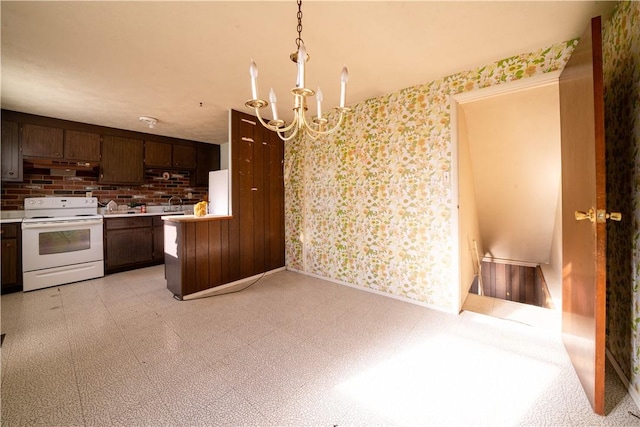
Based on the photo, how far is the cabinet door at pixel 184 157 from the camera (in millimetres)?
4664

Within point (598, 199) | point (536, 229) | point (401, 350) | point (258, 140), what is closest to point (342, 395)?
point (401, 350)

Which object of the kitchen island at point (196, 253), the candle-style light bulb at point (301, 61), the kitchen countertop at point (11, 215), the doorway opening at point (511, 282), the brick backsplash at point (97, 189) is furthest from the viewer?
the doorway opening at point (511, 282)

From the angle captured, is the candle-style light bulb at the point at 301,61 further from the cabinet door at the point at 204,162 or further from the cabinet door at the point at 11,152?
the cabinet door at the point at 204,162

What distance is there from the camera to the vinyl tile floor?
129cm

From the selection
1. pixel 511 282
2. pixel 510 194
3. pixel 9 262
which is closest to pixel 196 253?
pixel 9 262

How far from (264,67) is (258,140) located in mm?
1378

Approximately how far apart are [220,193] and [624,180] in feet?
12.6

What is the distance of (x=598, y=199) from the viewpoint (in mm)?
1263

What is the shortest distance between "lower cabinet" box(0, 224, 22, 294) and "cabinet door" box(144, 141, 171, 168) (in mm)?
1820

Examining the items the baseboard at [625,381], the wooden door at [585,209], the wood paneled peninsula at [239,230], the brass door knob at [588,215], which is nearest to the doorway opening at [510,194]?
the wooden door at [585,209]

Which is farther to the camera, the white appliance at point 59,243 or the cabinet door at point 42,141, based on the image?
the cabinet door at point 42,141

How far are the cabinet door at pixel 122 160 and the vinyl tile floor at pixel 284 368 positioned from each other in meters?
2.04

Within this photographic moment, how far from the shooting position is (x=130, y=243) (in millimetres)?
3941

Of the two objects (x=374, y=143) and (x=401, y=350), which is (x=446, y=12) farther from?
(x=401, y=350)
